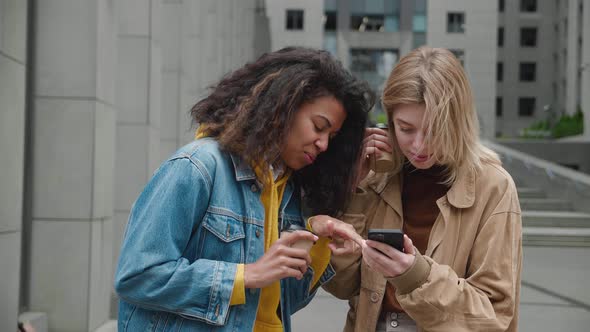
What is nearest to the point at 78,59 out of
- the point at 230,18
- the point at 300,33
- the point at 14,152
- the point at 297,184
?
the point at 14,152

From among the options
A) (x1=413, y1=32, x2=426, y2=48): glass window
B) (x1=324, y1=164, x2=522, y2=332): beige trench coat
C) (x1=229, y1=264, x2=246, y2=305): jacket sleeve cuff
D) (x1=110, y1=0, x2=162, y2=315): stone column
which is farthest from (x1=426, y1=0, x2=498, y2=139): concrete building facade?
(x1=229, y1=264, x2=246, y2=305): jacket sleeve cuff

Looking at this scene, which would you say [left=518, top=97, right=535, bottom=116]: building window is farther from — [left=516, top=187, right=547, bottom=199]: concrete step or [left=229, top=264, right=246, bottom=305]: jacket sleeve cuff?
[left=229, top=264, right=246, bottom=305]: jacket sleeve cuff

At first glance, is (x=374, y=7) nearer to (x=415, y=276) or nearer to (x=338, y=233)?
(x=338, y=233)

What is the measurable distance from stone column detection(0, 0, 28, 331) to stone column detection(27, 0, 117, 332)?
0.81m

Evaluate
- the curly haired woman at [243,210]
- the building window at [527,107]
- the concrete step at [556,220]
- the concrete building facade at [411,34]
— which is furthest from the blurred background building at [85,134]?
the building window at [527,107]

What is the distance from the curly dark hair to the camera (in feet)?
7.94

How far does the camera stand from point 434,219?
2773 millimetres

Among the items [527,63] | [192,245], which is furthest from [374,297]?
[527,63]

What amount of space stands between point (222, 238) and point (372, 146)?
85 cm

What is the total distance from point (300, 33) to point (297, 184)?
55581 mm

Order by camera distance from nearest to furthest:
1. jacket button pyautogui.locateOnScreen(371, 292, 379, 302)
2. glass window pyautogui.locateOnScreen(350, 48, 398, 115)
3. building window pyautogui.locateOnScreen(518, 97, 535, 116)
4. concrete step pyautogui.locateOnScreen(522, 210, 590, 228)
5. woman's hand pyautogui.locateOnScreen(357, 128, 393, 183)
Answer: jacket button pyautogui.locateOnScreen(371, 292, 379, 302), woman's hand pyautogui.locateOnScreen(357, 128, 393, 183), concrete step pyautogui.locateOnScreen(522, 210, 590, 228), glass window pyautogui.locateOnScreen(350, 48, 398, 115), building window pyautogui.locateOnScreen(518, 97, 535, 116)

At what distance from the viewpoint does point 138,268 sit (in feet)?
7.28

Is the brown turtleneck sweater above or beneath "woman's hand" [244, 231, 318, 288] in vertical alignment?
above

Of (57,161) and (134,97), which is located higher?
(134,97)
